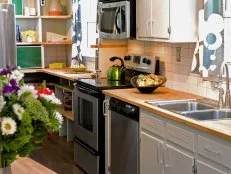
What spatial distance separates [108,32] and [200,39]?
1396 millimetres

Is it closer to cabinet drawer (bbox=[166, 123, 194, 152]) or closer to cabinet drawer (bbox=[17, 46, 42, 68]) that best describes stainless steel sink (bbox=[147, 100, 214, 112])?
cabinet drawer (bbox=[166, 123, 194, 152])

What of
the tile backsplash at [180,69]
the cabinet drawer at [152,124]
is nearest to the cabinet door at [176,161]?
the cabinet drawer at [152,124]

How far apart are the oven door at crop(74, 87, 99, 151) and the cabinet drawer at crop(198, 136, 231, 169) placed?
5.83 feet

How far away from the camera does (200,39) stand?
12.2ft

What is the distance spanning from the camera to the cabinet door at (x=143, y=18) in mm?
4141

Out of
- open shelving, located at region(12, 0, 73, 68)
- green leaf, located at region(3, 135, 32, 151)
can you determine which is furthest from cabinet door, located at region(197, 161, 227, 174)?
open shelving, located at region(12, 0, 73, 68)

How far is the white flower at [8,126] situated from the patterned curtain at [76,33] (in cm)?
487

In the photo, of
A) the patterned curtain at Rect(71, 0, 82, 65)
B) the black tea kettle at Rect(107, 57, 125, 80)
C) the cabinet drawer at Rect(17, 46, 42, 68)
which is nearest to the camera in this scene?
the black tea kettle at Rect(107, 57, 125, 80)

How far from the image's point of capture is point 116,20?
4.65 m

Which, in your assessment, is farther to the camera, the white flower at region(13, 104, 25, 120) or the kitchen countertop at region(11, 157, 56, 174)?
the kitchen countertop at region(11, 157, 56, 174)

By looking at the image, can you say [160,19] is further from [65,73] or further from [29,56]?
[29,56]

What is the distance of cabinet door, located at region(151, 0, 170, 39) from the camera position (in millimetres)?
3826

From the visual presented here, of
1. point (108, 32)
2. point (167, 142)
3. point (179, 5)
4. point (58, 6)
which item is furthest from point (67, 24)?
point (167, 142)

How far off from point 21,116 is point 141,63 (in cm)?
321
